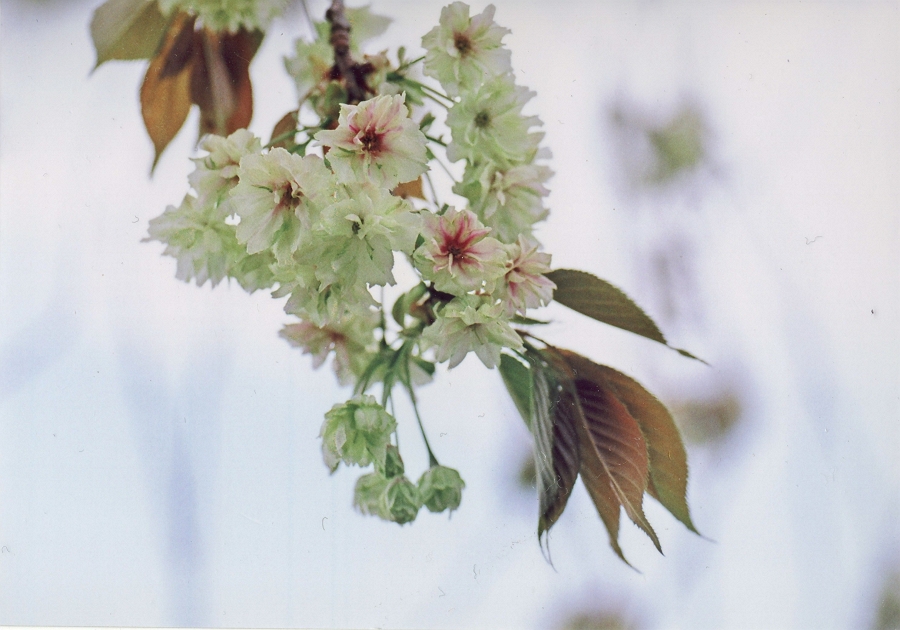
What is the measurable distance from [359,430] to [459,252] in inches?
4.8

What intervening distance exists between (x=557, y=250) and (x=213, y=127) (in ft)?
0.86

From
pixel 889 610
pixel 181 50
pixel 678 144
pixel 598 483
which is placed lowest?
pixel 889 610

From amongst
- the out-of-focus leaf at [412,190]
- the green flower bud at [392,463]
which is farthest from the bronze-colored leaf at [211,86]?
the green flower bud at [392,463]

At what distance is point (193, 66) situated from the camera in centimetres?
51

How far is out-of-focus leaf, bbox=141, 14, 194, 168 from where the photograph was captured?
0.52 meters

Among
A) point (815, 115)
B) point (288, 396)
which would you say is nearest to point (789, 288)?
point (815, 115)

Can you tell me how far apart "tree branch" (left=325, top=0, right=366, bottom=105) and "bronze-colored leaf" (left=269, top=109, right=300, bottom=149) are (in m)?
0.04

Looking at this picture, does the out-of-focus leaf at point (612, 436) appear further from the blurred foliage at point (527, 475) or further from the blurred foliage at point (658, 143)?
the blurred foliage at point (658, 143)

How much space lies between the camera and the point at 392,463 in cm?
43

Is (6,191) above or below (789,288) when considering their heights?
above

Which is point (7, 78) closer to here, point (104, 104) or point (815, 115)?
point (104, 104)

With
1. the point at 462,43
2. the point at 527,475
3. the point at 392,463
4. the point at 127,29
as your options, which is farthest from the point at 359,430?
the point at 127,29

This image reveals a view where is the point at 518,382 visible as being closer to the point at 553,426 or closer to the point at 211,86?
the point at 553,426

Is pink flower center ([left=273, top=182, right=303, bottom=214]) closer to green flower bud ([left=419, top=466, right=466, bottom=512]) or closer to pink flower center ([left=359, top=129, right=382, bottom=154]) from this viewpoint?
pink flower center ([left=359, top=129, right=382, bottom=154])
